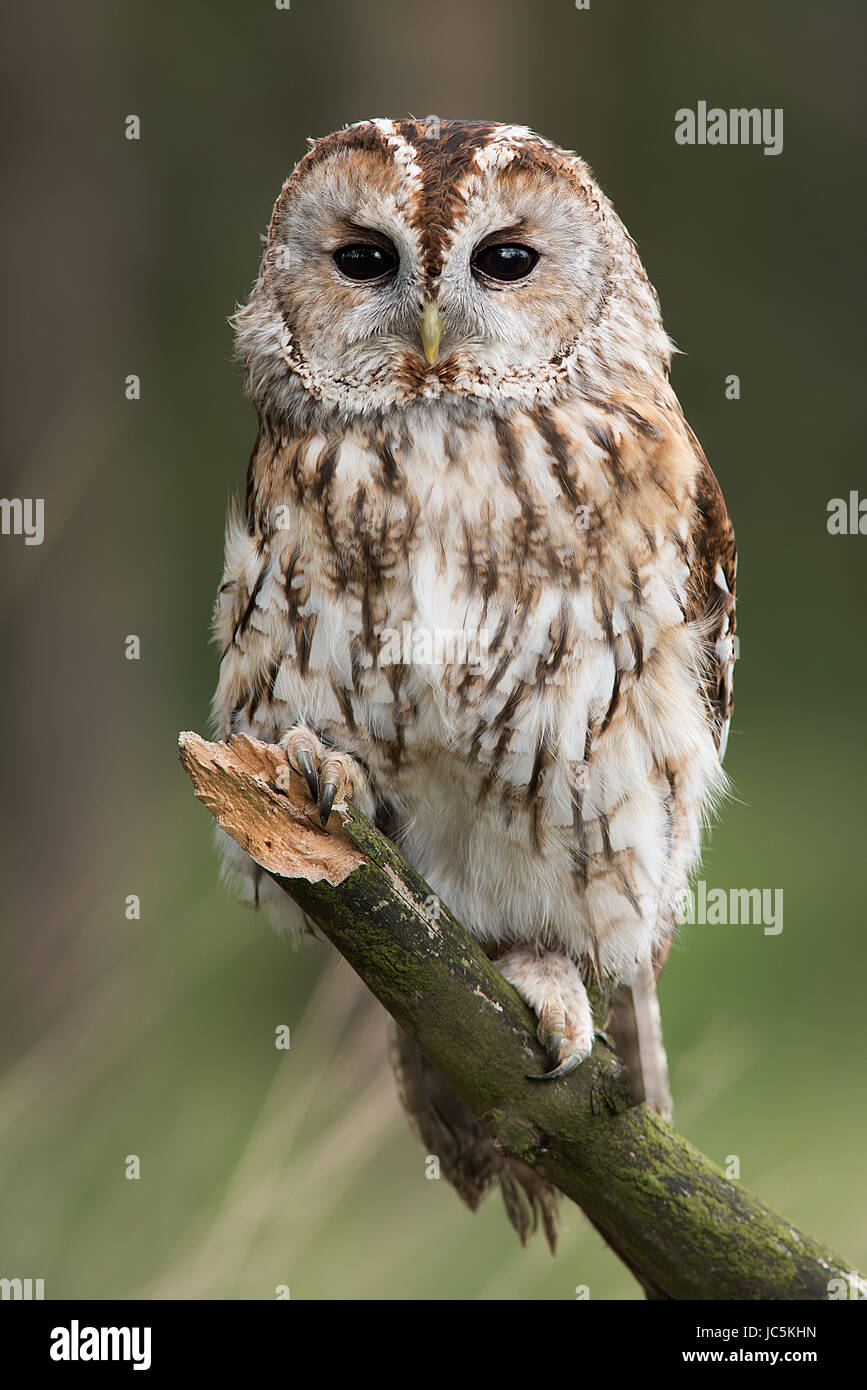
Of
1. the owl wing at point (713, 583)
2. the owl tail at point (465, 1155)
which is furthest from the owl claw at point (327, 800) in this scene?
the owl tail at point (465, 1155)

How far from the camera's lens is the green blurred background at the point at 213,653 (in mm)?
2236

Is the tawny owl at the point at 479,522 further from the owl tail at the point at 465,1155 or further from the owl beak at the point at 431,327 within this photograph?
the owl tail at the point at 465,1155

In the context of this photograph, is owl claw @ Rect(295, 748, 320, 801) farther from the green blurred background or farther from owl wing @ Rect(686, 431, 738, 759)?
the green blurred background

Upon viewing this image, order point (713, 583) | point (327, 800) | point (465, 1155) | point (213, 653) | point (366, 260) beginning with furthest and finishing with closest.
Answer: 1. point (213, 653)
2. point (465, 1155)
3. point (713, 583)
4. point (366, 260)
5. point (327, 800)

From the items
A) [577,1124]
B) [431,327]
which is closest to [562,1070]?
[577,1124]

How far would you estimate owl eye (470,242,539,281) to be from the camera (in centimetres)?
153

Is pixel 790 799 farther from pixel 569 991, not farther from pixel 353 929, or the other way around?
pixel 353 929

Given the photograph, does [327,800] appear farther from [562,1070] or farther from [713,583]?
[713,583]

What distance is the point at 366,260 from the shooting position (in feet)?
5.09

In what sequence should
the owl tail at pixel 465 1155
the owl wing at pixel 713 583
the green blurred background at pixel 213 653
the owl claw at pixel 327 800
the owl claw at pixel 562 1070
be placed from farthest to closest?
the green blurred background at pixel 213 653, the owl tail at pixel 465 1155, the owl wing at pixel 713 583, the owl claw at pixel 562 1070, the owl claw at pixel 327 800

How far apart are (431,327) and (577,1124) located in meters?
0.91

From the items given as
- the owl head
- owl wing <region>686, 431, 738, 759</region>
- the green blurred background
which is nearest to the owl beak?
the owl head

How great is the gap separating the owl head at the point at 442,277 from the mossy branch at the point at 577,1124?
0.52 metres

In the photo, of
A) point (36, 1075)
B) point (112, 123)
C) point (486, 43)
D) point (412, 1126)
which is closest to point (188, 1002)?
point (36, 1075)
